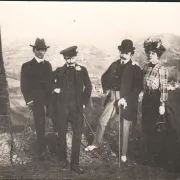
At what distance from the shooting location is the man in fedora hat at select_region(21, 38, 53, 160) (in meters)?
4.71

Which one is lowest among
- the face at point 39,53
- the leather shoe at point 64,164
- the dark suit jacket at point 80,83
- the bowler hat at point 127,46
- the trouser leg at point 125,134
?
the leather shoe at point 64,164

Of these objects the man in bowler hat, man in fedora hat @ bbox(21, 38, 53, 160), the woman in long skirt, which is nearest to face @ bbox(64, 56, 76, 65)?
the man in bowler hat

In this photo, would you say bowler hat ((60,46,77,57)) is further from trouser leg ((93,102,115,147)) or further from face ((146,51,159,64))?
face ((146,51,159,64))

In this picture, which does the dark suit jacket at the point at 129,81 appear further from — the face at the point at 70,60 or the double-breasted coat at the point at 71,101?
the face at the point at 70,60

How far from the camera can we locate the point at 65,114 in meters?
4.71

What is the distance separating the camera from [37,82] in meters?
4.71

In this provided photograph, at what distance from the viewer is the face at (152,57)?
476 centimetres

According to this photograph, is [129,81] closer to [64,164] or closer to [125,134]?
[125,134]

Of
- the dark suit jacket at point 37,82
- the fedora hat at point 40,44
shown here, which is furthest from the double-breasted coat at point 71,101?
the fedora hat at point 40,44

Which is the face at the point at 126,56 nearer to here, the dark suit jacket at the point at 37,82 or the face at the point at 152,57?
the face at the point at 152,57

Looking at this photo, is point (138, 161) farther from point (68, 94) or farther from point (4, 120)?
point (4, 120)

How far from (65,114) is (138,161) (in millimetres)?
1310

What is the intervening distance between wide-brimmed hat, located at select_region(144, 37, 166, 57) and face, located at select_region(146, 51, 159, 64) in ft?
0.15

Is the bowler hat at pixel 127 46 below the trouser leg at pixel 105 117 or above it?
above
